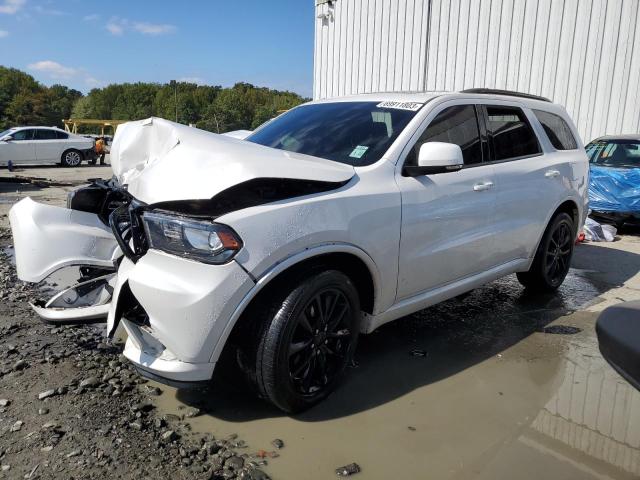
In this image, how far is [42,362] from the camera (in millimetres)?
3494

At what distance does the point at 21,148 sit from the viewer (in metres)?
19.6

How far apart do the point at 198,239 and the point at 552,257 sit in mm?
3760

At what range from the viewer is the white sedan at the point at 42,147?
19438mm

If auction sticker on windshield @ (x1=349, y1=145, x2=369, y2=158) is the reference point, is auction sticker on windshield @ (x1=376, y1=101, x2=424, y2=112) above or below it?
above

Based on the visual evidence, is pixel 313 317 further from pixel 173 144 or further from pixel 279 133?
pixel 279 133

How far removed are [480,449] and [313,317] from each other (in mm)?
1074

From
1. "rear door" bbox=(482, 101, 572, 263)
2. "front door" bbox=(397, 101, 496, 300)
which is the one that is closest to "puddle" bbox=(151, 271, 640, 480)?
"front door" bbox=(397, 101, 496, 300)

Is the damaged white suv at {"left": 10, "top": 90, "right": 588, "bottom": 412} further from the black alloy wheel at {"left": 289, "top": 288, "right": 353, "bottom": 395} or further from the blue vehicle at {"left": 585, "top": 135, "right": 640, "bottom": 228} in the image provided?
the blue vehicle at {"left": 585, "top": 135, "right": 640, "bottom": 228}

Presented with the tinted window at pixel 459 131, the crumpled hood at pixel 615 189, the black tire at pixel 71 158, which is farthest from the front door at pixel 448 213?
the black tire at pixel 71 158

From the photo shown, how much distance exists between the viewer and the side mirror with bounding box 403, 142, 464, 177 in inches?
125

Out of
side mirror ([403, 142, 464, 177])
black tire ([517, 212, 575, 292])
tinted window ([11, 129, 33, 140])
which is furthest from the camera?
tinted window ([11, 129, 33, 140])

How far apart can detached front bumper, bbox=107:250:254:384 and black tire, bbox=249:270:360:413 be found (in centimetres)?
24

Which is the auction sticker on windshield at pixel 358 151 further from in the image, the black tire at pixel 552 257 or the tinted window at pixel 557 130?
the black tire at pixel 552 257

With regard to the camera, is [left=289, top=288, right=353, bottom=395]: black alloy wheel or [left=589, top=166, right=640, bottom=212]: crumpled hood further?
[left=589, top=166, right=640, bottom=212]: crumpled hood
